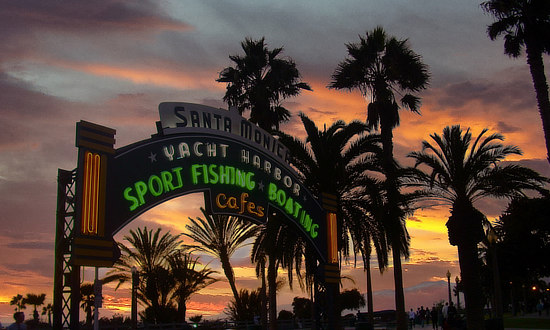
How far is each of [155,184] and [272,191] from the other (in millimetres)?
6311

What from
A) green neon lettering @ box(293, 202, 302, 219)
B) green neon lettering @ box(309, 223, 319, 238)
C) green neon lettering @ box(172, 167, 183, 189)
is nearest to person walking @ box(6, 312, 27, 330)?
green neon lettering @ box(172, 167, 183, 189)

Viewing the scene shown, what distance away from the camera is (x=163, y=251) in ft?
151

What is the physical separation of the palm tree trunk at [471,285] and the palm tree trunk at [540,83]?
20.2ft

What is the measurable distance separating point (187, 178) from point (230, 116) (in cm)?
355

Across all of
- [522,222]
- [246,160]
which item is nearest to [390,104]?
[246,160]

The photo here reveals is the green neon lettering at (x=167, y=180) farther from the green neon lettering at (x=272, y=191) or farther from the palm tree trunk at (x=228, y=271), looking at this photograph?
the palm tree trunk at (x=228, y=271)

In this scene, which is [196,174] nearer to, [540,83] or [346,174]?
[346,174]

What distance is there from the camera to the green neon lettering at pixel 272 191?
988 inches

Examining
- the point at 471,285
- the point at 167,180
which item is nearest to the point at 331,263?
the point at 471,285

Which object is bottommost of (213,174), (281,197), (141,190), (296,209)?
(141,190)

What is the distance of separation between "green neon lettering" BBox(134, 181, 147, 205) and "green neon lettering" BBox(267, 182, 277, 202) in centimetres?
658

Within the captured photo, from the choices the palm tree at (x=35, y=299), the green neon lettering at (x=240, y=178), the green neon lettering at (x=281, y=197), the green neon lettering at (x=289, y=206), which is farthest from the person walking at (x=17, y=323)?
the palm tree at (x=35, y=299)

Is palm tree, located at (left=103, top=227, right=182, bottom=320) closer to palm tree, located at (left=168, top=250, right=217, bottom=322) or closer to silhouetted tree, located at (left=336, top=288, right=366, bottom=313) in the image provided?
palm tree, located at (left=168, top=250, right=217, bottom=322)

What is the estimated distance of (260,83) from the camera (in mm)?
37656
